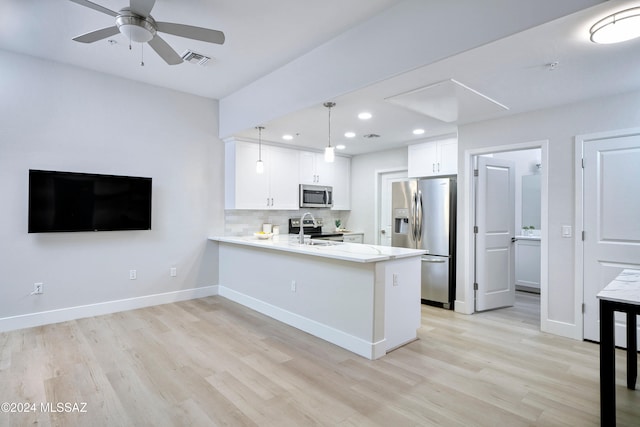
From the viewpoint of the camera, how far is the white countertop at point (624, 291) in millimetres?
1875

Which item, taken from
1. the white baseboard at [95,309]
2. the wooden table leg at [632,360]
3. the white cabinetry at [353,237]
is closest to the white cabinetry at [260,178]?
the white cabinetry at [353,237]

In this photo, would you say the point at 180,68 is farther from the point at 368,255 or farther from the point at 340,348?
the point at 340,348

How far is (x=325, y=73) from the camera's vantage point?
3229 millimetres

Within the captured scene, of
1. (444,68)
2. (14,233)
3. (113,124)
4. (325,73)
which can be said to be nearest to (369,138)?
(325,73)

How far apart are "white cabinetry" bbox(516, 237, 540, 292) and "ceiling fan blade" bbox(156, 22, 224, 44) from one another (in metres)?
5.53

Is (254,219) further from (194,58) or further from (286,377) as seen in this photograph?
(286,377)

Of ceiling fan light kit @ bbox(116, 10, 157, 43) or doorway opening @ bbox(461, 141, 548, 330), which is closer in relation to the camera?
ceiling fan light kit @ bbox(116, 10, 157, 43)

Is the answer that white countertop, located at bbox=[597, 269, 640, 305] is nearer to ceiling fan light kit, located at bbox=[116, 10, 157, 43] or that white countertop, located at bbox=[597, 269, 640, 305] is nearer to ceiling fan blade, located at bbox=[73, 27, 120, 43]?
ceiling fan light kit, located at bbox=[116, 10, 157, 43]

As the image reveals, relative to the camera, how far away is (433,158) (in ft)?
17.1

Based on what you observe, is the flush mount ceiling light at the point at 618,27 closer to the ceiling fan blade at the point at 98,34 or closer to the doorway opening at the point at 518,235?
the doorway opening at the point at 518,235

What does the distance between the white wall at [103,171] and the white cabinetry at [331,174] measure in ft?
5.13

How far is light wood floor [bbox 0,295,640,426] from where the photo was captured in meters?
2.12

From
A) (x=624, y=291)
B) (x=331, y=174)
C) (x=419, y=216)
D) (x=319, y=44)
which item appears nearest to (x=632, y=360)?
(x=624, y=291)

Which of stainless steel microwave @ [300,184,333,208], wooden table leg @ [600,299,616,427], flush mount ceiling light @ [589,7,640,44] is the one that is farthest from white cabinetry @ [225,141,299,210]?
wooden table leg @ [600,299,616,427]
